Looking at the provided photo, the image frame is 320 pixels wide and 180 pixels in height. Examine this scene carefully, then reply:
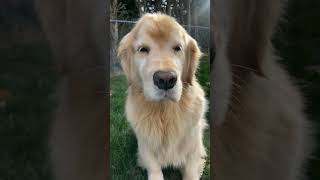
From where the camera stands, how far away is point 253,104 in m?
1.06

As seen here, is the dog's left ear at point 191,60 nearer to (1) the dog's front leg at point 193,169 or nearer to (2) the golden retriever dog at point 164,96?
(2) the golden retriever dog at point 164,96

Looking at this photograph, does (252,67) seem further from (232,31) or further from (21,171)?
(21,171)

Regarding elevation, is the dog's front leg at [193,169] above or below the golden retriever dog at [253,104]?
below

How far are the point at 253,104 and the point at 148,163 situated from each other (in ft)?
0.93

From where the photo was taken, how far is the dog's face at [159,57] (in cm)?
101

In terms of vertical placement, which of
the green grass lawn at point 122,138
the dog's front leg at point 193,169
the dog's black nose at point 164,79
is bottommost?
the dog's front leg at point 193,169

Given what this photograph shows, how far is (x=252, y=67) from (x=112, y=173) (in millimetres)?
385

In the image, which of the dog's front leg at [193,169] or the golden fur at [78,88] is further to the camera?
the dog's front leg at [193,169]

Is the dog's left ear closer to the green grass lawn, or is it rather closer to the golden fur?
the green grass lawn

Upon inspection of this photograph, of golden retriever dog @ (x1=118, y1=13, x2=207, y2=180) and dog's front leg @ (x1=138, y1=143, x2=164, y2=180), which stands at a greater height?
golden retriever dog @ (x1=118, y1=13, x2=207, y2=180)

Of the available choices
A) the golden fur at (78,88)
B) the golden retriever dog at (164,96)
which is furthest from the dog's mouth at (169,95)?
the golden fur at (78,88)

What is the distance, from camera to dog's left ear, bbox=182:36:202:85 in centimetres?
106

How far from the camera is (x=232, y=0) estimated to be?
102 cm

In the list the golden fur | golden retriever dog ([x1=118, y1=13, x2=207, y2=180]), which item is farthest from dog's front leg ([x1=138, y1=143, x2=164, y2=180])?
the golden fur
